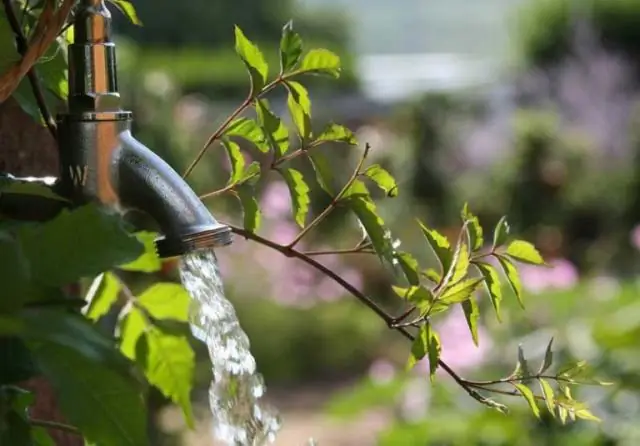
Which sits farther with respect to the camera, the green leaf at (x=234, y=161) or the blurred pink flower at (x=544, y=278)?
the blurred pink flower at (x=544, y=278)

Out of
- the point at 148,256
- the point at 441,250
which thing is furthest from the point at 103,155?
the point at 441,250

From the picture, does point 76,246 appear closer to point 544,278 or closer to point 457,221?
point 544,278

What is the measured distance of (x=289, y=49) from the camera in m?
0.52

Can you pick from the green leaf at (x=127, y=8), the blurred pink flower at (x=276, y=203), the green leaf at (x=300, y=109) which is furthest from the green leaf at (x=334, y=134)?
the blurred pink flower at (x=276, y=203)

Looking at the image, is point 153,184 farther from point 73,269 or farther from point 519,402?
point 519,402

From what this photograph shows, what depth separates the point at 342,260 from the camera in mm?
4934

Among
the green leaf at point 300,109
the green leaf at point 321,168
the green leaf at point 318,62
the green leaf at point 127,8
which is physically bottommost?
the green leaf at point 321,168

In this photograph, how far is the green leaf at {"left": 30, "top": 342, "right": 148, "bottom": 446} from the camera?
340 mm

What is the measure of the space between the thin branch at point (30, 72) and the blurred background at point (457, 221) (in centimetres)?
150

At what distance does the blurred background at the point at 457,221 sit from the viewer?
2.15m

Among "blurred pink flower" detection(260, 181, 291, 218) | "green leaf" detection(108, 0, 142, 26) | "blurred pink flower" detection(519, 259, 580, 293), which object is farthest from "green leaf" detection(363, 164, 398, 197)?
"blurred pink flower" detection(260, 181, 291, 218)

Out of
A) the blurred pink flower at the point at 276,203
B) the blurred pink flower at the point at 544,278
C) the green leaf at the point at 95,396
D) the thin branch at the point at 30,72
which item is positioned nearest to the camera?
the green leaf at the point at 95,396

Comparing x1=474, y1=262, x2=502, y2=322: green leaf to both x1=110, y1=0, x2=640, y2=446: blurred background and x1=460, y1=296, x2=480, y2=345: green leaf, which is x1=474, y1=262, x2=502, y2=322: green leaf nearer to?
x1=460, y1=296, x2=480, y2=345: green leaf

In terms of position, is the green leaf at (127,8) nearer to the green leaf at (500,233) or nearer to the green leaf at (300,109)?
the green leaf at (300,109)
